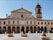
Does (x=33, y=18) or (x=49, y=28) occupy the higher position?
(x=33, y=18)

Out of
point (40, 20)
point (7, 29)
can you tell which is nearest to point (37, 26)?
point (40, 20)

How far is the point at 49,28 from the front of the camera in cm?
5534

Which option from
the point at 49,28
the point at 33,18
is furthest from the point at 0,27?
the point at 49,28

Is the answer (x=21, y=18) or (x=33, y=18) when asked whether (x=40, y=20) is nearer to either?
(x=33, y=18)

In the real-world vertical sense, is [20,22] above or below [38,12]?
below

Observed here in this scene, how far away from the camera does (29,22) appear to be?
52.8 metres

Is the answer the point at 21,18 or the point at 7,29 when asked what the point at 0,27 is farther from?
the point at 21,18

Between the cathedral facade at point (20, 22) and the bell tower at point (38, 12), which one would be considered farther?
the bell tower at point (38, 12)

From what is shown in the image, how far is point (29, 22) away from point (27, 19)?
3.83ft

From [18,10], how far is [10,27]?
595cm

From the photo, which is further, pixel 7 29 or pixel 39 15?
pixel 39 15

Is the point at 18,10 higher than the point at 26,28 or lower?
higher

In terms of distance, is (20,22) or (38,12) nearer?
(20,22)

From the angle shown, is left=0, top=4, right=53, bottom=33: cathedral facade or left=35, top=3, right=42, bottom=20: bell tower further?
left=35, top=3, right=42, bottom=20: bell tower
